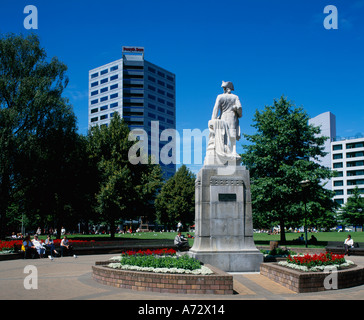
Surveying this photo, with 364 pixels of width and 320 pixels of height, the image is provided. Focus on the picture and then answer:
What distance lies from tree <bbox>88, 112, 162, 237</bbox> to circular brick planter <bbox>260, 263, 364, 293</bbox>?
27.1m

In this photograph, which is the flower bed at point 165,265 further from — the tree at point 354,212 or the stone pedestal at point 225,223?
the tree at point 354,212

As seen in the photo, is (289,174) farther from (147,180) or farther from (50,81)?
(50,81)

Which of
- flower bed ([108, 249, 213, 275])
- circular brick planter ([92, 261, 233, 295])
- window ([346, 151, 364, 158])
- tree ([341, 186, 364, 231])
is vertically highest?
window ([346, 151, 364, 158])

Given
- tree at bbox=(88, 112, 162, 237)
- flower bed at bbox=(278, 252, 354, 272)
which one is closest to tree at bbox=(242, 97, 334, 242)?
tree at bbox=(88, 112, 162, 237)

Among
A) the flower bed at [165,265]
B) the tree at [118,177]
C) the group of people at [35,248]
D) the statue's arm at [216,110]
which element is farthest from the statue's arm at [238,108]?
the tree at [118,177]

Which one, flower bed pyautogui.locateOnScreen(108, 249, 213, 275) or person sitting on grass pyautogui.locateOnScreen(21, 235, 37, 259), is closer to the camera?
flower bed pyautogui.locateOnScreen(108, 249, 213, 275)

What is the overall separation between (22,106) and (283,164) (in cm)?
2249

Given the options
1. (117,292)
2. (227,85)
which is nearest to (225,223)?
(117,292)

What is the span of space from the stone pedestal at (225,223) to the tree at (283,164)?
1711 centimetres

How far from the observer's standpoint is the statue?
15.1 metres

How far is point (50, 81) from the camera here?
32812mm

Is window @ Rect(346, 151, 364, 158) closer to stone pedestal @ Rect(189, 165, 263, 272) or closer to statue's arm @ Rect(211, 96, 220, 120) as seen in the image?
statue's arm @ Rect(211, 96, 220, 120)
